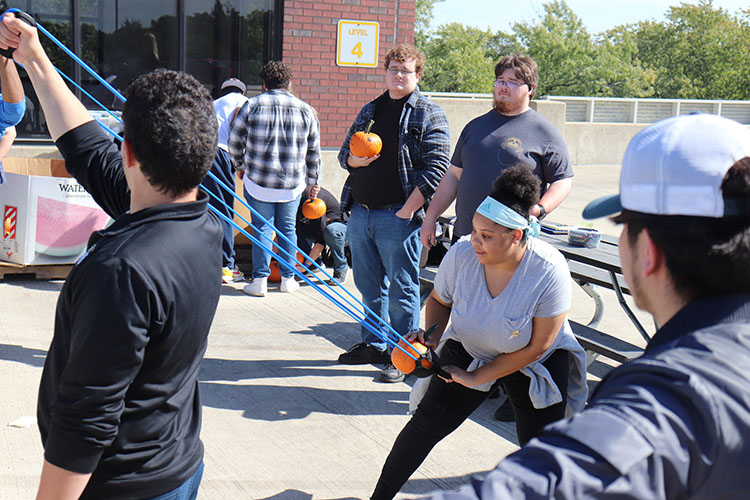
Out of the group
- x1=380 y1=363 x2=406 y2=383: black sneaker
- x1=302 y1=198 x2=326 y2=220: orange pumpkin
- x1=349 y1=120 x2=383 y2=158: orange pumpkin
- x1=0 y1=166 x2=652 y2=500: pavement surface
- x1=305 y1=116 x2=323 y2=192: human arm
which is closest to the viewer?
x1=0 y1=166 x2=652 y2=500: pavement surface

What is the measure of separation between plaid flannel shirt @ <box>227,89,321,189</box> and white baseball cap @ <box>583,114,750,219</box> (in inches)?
234

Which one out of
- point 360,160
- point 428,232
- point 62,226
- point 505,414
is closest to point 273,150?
point 360,160

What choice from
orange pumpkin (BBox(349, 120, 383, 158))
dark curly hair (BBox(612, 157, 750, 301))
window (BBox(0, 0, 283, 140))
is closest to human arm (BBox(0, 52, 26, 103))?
dark curly hair (BBox(612, 157, 750, 301))

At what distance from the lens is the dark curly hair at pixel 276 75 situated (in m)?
7.05

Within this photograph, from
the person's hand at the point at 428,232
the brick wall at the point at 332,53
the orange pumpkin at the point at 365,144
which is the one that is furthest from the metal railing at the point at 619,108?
the person's hand at the point at 428,232

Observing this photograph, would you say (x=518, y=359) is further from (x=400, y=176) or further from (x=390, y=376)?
(x=400, y=176)

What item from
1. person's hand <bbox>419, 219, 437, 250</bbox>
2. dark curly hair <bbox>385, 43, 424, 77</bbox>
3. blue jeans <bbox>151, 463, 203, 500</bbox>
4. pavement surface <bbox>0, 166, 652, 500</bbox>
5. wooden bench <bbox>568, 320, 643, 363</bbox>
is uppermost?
dark curly hair <bbox>385, 43, 424, 77</bbox>

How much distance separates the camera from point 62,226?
7.12 meters

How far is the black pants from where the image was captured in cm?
343

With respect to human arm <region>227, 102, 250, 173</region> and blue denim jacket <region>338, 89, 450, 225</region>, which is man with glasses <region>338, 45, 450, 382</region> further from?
human arm <region>227, 102, 250, 173</region>

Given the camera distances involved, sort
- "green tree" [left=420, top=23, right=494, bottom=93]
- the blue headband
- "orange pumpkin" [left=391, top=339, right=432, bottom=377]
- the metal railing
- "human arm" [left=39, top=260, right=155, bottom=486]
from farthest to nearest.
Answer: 1. "green tree" [left=420, top=23, right=494, bottom=93]
2. the metal railing
3. "orange pumpkin" [left=391, top=339, right=432, bottom=377]
4. the blue headband
5. "human arm" [left=39, top=260, right=155, bottom=486]

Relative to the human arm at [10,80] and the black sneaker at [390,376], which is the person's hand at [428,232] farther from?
the human arm at [10,80]

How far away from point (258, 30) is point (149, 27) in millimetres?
1237

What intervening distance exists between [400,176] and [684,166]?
4160 mm
